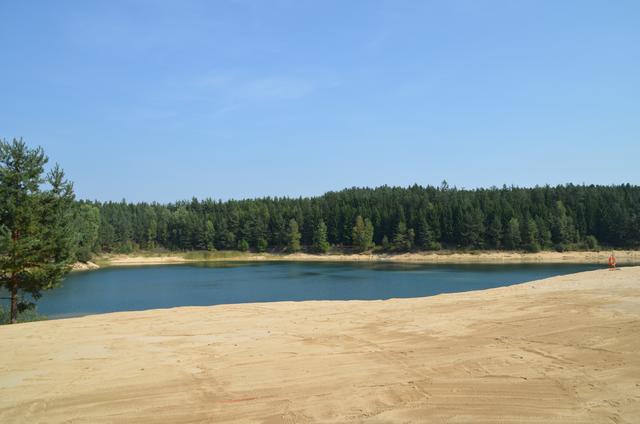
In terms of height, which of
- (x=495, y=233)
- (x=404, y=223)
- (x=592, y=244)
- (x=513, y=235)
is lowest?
(x=592, y=244)

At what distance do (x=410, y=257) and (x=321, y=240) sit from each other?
69.4ft

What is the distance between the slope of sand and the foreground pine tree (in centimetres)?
624

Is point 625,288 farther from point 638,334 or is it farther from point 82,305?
point 82,305

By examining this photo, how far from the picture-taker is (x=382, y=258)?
103375mm

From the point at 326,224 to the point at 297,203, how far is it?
22.9 m

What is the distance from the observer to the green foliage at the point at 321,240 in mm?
111438

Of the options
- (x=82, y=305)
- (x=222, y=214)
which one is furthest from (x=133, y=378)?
(x=222, y=214)

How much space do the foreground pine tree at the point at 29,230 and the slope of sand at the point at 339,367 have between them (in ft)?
20.5

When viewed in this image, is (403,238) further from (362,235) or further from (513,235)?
(513,235)

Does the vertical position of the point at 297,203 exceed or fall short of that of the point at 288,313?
it exceeds it

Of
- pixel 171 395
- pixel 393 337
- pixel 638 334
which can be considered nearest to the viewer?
pixel 171 395

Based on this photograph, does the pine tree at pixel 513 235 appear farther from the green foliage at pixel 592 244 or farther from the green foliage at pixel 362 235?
the green foliage at pixel 362 235

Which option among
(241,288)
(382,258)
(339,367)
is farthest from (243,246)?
(339,367)

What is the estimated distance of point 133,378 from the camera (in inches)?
348
